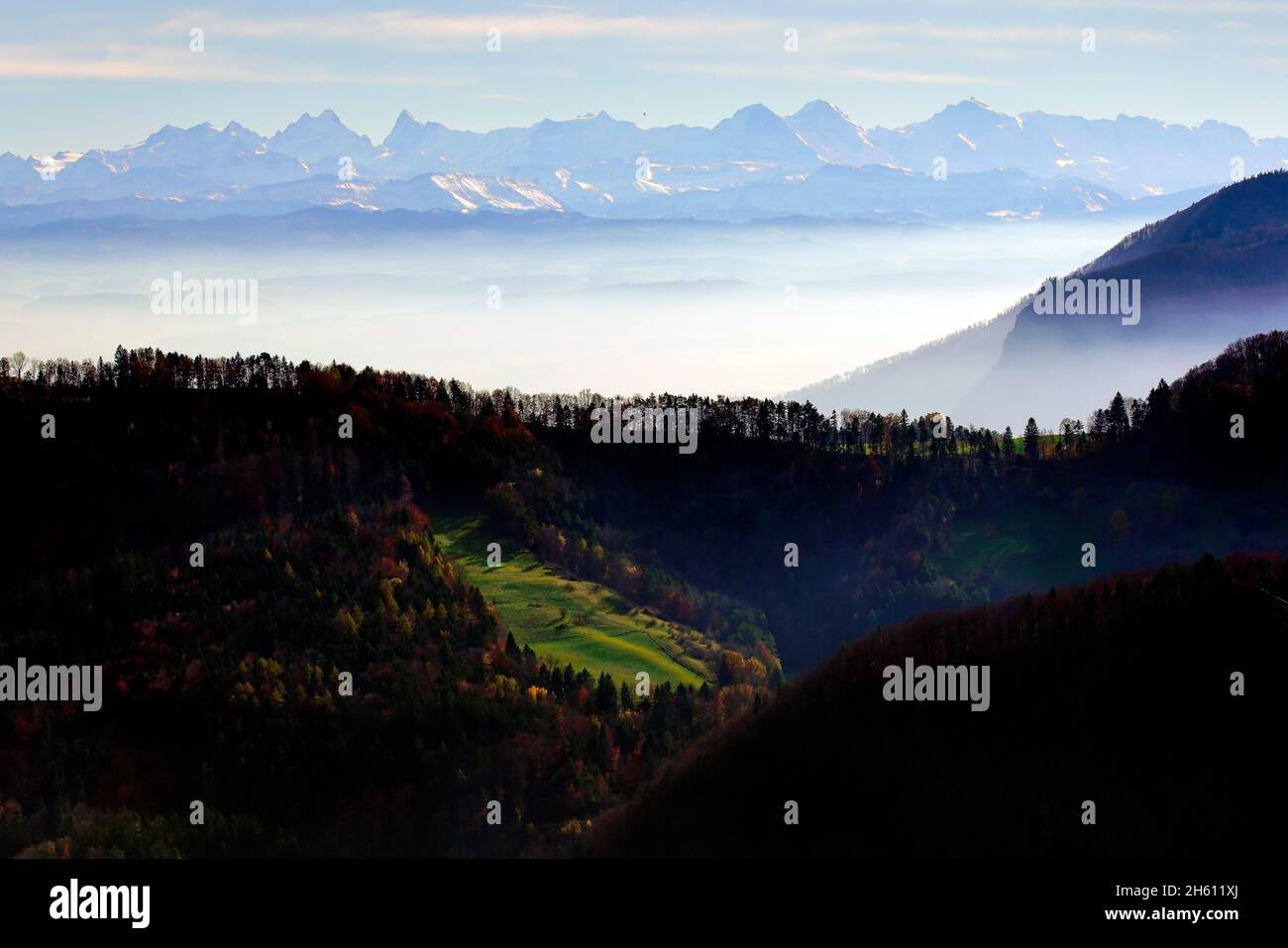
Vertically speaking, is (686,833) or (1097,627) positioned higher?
(1097,627)
